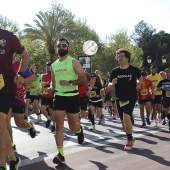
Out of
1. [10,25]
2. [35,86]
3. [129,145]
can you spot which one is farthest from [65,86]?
[10,25]

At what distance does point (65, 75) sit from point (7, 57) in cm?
171

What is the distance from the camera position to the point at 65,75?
18.5 feet

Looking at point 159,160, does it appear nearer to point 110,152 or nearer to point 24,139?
point 110,152

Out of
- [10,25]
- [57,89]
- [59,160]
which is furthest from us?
[10,25]

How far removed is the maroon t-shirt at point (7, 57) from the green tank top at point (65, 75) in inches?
62.4

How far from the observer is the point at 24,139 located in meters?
8.15

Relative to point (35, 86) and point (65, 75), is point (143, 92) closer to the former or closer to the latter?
point (35, 86)

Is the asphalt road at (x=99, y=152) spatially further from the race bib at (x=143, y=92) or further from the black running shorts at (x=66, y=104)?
the race bib at (x=143, y=92)

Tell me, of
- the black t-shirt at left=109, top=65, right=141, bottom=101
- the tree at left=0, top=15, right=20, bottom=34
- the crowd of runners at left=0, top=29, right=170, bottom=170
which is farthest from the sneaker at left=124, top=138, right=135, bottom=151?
the tree at left=0, top=15, right=20, bottom=34

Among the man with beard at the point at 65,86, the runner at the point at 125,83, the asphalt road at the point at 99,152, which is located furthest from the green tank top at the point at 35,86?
the man with beard at the point at 65,86

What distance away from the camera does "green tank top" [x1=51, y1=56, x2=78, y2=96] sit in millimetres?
5609

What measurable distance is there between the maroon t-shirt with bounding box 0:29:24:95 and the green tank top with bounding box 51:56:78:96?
1.59 meters

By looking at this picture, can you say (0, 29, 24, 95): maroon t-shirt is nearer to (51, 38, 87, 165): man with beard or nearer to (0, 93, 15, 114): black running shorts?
(0, 93, 15, 114): black running shorts

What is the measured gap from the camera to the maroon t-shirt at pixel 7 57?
3980 millimetres
